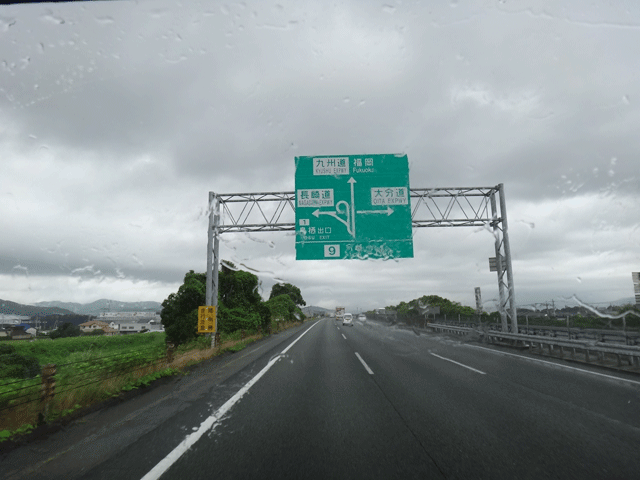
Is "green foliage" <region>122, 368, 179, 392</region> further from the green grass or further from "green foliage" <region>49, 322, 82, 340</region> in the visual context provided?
the green grass

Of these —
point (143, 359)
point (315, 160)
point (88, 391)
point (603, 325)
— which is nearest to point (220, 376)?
point (143, 359)

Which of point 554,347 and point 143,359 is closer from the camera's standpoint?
point 143,359

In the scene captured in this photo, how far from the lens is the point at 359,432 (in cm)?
498

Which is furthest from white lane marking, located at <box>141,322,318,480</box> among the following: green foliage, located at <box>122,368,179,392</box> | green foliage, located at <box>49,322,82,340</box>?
green foliage, located at <box>49,322,82,340</box>

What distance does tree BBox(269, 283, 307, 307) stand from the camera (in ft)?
269

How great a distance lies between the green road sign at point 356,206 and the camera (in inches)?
567

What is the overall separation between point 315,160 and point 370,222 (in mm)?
3396

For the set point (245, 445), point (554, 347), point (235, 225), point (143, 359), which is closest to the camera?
point (245, 445)

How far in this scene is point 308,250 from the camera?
14.8 metres

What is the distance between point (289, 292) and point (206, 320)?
66912mm

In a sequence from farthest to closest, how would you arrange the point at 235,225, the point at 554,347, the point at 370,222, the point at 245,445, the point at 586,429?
1. the point at 235,225
2. the point at 554,347
3. the point at 370,222
4. the point at 586,429
5. the point at 245,445

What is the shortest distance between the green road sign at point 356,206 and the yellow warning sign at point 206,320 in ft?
17.4

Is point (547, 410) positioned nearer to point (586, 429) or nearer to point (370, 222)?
point (586, 429)

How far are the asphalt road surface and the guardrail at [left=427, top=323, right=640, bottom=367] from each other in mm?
1965
